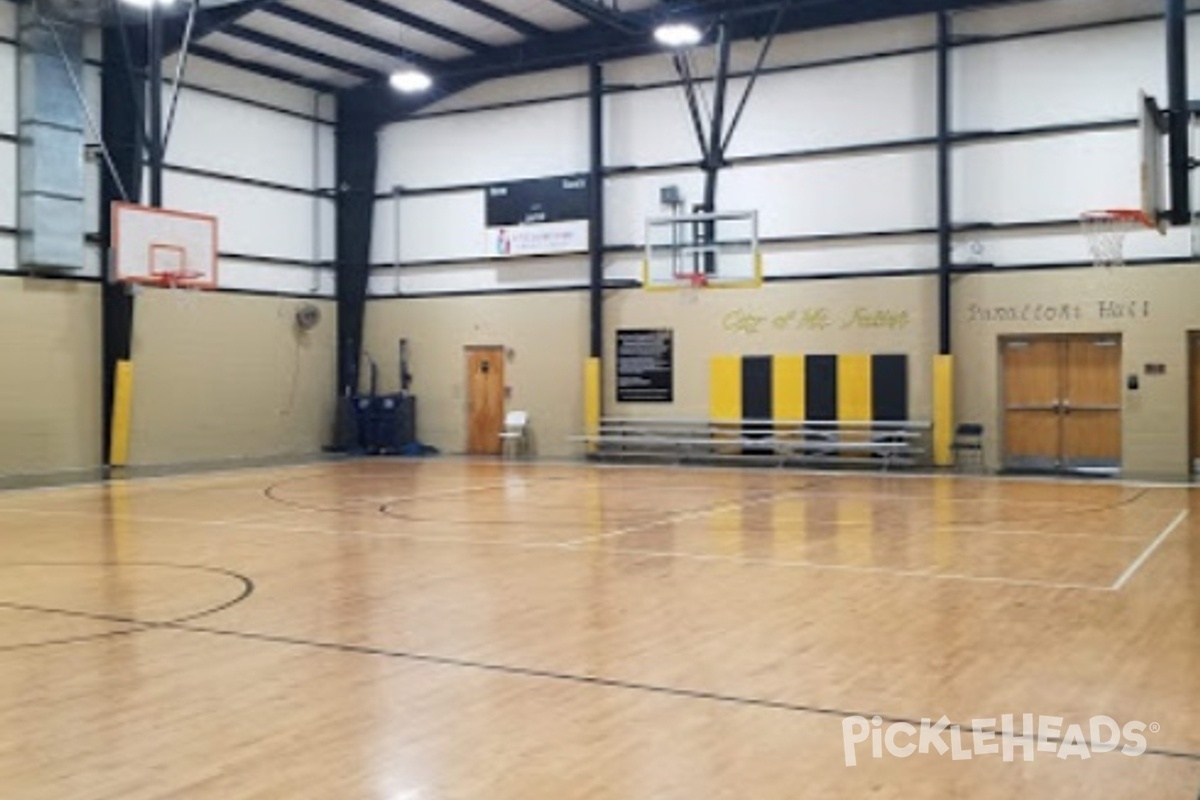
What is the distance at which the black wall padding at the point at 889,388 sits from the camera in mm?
19281

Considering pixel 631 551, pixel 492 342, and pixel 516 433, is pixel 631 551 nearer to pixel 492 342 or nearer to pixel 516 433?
pixel 516 433

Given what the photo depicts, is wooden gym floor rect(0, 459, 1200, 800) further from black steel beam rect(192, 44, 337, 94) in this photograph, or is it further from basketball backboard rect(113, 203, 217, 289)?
black steel beam rect(192, 44, 337, 94)

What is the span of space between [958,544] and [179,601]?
6536 mm

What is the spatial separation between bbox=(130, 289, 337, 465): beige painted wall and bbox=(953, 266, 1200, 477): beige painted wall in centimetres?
1250

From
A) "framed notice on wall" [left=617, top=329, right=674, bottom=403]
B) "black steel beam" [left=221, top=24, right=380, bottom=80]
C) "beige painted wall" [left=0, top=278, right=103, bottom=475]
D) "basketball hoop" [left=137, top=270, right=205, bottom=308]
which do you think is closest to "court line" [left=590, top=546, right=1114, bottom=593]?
"basketball hoop" [left=137, top=270, right=205, bottom=308]

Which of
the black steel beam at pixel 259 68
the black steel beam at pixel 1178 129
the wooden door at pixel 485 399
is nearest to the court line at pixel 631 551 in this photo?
the black steel beam at pixel 1178 129

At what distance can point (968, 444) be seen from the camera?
738 inches

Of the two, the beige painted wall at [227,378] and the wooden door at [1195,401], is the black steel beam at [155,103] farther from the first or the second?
the wooden door at [1195,401]

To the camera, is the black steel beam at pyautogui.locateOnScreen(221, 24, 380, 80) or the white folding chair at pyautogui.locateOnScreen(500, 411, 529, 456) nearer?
the black steel beam at pyautogui.locateOnScreen(221, 24, 380, 80)

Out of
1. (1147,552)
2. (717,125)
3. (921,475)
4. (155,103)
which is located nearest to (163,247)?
(155,103)

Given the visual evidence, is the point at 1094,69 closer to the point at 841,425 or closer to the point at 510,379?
the point at 841,425

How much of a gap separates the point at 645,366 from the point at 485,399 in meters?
3.61

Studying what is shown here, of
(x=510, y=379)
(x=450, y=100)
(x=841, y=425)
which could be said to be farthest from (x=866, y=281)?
(x=450, y=100)

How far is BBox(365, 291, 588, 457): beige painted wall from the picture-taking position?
2233 centimetres
